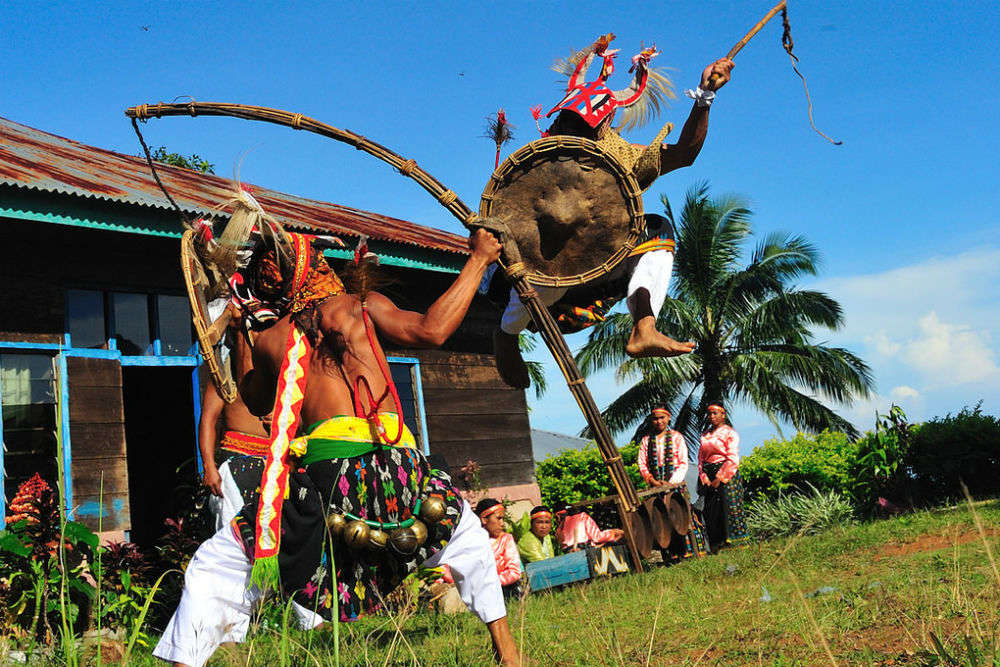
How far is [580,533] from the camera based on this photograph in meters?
8.72

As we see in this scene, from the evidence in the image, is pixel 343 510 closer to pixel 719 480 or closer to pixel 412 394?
pixel 412 394

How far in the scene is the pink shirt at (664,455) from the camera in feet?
30.1

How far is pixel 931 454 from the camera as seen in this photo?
→ 1165 cm

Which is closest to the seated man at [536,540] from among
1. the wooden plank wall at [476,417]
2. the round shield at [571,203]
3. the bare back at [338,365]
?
the wooden plank wall at [476,417]

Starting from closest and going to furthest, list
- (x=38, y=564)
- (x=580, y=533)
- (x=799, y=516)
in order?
1. (x=38, y=564)
2. (x=580, y=533)
3. (x=799, y=516)

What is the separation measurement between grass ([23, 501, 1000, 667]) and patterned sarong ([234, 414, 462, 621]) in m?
0.21

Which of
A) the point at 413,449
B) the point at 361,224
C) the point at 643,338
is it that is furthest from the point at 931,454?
the point at 413,449

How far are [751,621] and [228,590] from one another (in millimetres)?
2573

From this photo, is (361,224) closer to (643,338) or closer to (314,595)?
(643,338)

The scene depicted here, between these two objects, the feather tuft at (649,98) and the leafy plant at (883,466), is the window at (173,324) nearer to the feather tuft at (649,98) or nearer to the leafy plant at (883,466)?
the feather tuft at (649,98)

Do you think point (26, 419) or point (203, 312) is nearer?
point (203, 312)

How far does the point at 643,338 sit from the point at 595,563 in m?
4.42

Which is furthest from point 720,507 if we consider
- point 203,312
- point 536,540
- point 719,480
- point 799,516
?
point 203,312

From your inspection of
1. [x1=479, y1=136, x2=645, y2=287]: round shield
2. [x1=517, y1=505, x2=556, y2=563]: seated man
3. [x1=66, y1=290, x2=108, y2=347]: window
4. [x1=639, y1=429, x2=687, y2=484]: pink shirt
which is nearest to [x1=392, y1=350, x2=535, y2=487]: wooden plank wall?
[x1=517, y1=505, x2=556, y2=563]: seated man
